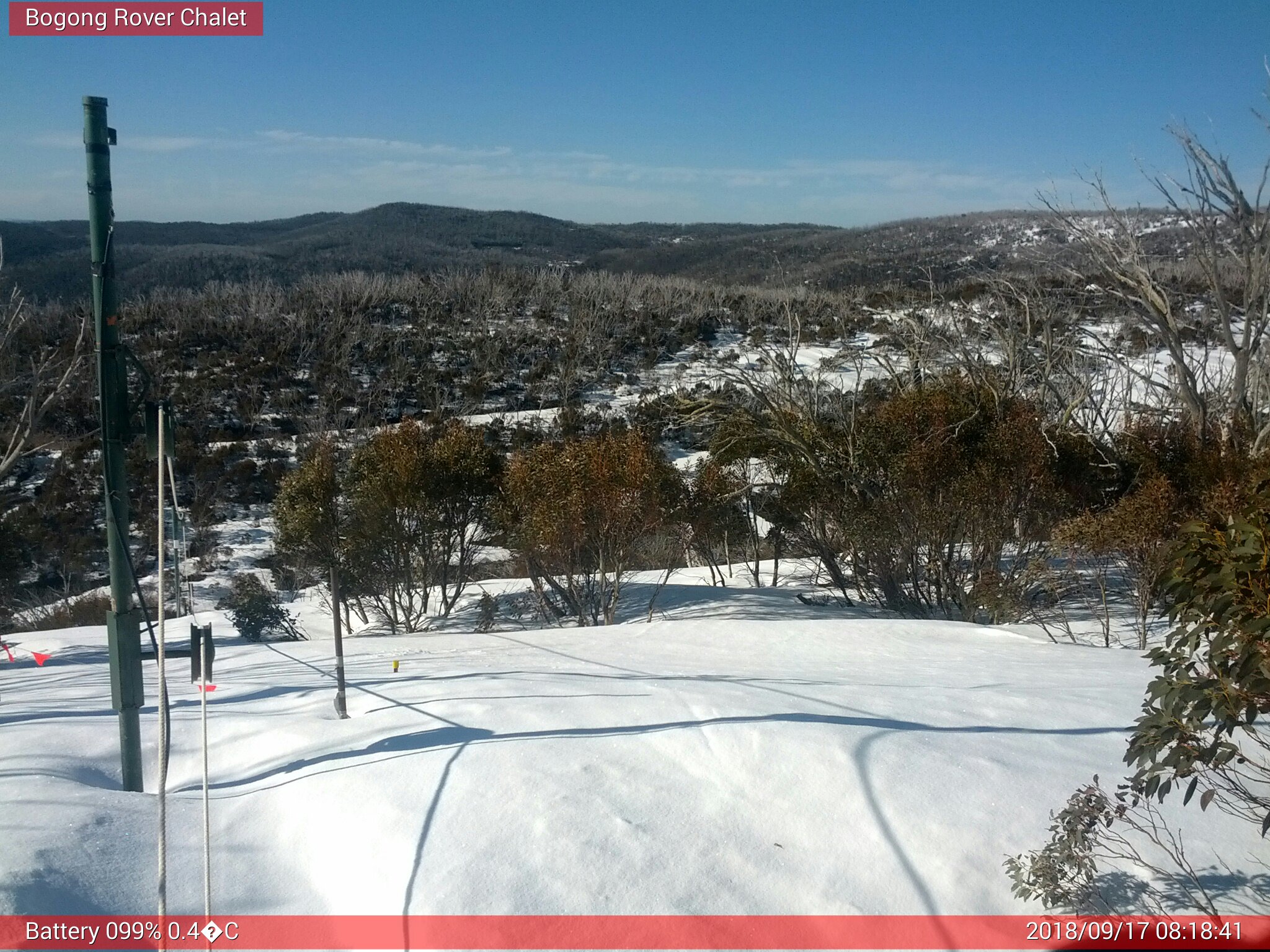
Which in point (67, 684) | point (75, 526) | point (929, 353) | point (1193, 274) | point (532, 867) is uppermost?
point (1193, 274)

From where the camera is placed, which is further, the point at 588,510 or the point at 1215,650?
the point at 588,510

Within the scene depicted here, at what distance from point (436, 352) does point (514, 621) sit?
93.7ft

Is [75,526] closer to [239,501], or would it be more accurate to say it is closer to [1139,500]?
[239,501]

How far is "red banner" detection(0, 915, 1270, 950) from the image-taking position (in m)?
3.36

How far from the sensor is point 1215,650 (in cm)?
296

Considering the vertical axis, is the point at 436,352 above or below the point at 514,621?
above

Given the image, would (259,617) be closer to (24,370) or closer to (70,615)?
(70,615)

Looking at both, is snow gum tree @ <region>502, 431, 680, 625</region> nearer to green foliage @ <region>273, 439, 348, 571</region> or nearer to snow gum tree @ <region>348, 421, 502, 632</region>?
snow gum tree @ <region>348, 421, 502, 632</region>

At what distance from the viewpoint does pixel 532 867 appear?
378cm

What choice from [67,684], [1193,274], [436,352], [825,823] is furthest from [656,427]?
[825,823]

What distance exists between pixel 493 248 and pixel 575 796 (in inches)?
3477

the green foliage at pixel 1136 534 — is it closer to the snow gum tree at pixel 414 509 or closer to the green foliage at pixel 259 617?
the snow gum tree at pixel 414 509

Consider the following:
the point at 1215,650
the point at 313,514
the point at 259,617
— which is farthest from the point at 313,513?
the point at 1215,650

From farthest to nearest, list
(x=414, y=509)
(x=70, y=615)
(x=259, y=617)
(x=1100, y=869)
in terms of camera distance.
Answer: (x=70, y=615)
(x=414, y=509)
(x=259, y=617)
(x=1100, y=869)
